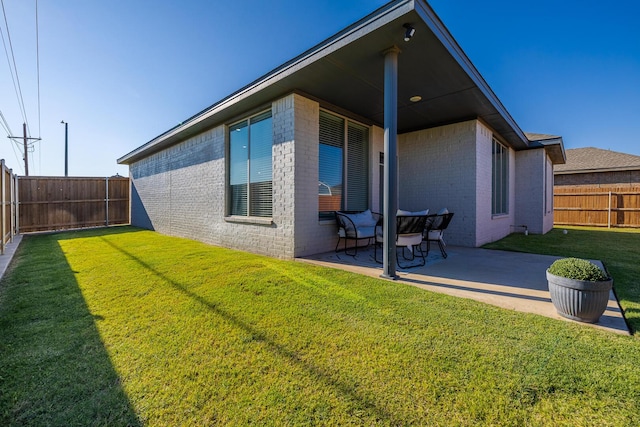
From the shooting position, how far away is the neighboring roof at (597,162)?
13.2m

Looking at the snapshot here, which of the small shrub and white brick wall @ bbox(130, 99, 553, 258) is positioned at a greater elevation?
white brick wall @ bbox(130, 99, 553, 258)

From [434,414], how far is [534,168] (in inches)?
442

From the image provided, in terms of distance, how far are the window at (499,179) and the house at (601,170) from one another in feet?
28.1

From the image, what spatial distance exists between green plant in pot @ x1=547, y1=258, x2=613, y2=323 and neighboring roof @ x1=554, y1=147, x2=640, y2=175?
53.1 feet

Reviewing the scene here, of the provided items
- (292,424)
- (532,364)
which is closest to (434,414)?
(292,424)

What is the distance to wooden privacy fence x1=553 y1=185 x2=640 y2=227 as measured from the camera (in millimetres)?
11555

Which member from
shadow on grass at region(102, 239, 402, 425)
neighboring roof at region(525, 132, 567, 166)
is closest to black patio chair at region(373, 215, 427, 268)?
shadow on grass at region(102, 239, 402, 425)

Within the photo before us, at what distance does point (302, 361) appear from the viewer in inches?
73.2

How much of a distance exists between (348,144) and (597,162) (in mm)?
16489

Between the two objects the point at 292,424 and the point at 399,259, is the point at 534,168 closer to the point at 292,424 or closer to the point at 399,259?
the point at 399,259

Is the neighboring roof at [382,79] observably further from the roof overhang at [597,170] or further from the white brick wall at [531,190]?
the roof overhang at [597,170]

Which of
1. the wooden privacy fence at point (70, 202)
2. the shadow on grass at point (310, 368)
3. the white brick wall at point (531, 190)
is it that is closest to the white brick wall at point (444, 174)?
the white brick wall at point (531, 190)

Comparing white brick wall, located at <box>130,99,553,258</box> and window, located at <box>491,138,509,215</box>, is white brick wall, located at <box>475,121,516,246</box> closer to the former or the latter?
white brick wall, located at <box>130,99,553,258</box>

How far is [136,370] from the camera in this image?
1780 mm
